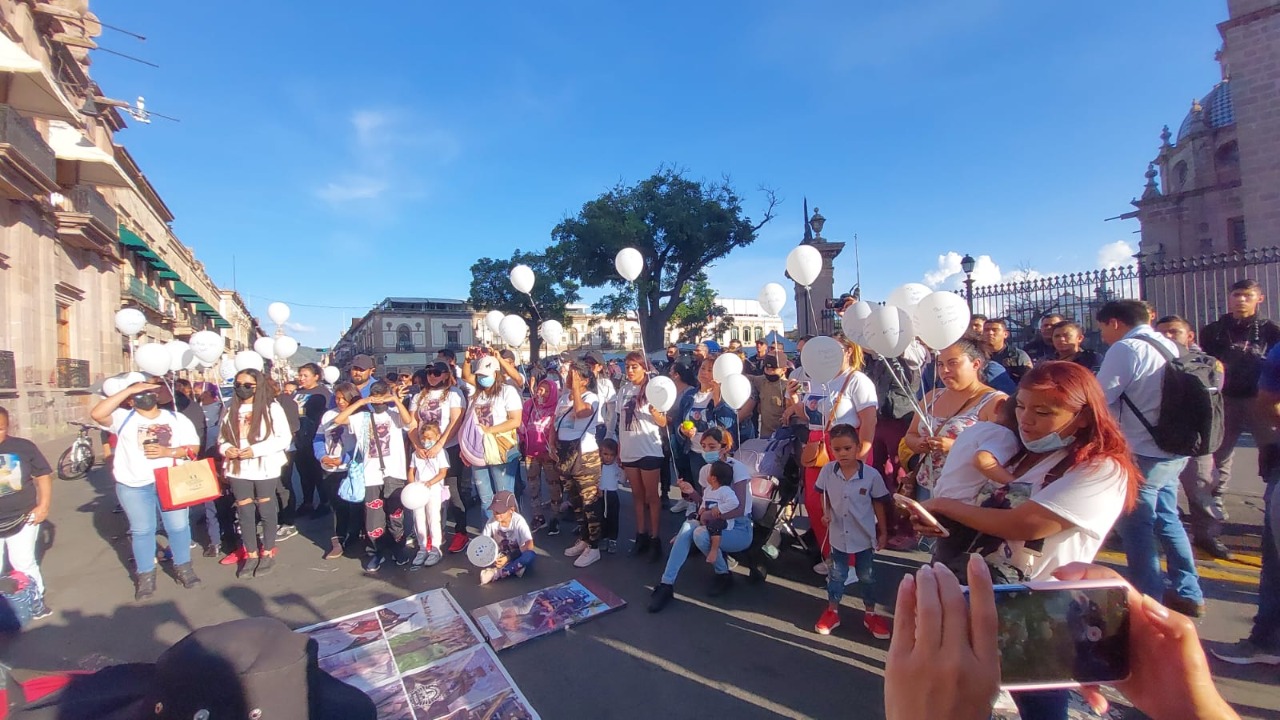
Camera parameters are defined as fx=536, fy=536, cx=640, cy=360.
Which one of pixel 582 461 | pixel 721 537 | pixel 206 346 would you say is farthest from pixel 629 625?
pixel 206 346

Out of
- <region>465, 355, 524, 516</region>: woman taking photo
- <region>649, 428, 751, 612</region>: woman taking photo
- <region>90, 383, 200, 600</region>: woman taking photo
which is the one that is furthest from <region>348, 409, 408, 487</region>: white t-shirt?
<region>649, 428, 751, 612</region>: woman taking photo

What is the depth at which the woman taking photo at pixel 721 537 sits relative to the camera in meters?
3.85

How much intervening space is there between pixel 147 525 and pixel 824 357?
5.42m

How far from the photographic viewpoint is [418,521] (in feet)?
15.6

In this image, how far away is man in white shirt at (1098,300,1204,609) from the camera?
9.91ft

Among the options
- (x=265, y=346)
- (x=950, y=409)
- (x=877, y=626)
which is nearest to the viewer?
(x=950, y=409)

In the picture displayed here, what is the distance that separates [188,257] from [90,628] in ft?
130

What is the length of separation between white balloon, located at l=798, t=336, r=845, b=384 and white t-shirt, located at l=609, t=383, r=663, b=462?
150cm

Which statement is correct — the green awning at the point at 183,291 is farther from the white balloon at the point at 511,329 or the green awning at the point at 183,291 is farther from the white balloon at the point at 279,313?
the white balloon at the point at 511,329

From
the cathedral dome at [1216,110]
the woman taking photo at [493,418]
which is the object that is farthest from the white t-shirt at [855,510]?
the cathedral dome at [1216,110]

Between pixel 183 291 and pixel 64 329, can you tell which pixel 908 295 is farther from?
pixel 183 291

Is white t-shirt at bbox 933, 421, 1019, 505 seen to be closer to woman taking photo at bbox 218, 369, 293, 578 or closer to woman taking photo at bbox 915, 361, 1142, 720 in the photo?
woman taking photo at bbox 915, 361, 1142, 720

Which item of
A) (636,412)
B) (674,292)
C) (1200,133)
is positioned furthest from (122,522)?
(1200,133)

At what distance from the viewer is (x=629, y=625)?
3.54 m
